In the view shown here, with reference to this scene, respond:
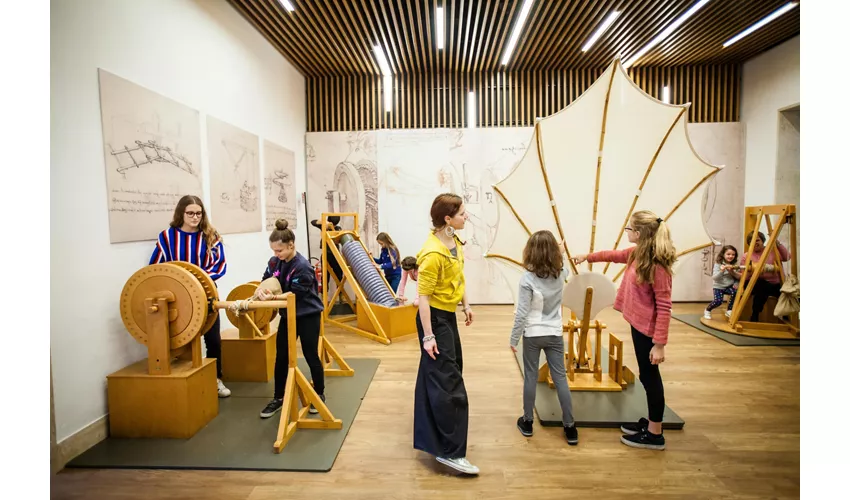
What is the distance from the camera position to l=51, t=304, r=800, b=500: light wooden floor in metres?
2.29

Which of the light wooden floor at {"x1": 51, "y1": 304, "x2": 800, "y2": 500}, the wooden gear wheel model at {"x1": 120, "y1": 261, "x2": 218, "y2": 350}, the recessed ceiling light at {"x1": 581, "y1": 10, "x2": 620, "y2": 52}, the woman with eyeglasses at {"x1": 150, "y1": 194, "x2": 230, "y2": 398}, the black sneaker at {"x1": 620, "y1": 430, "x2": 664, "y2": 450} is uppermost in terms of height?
the recessed ceiling light at {"x1": 581, "y1": 10, "x2": 620, "y2": 52}

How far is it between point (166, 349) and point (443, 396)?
1.82 meters

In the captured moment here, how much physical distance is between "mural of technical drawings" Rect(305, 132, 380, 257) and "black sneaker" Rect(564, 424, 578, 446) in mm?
5231

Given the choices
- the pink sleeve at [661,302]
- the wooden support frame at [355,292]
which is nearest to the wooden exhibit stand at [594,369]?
the pink sleeve at [661,302]

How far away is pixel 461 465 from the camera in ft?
7.90

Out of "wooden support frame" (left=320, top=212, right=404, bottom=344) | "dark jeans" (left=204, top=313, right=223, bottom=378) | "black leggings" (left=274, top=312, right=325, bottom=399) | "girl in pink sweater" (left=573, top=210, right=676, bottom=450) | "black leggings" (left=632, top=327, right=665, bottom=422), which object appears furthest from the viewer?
"wooden support frame" (left=320, top=212, right=404, bottom=344)

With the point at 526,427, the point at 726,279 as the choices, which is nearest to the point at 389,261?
the point at 526,427

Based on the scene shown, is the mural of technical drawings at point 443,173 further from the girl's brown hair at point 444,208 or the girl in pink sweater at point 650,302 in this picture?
the girl's brown hair at point 444,208

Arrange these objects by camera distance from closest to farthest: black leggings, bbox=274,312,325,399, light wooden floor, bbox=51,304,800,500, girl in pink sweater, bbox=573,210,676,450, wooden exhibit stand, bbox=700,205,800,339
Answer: light wooden floor, bbox=51,304,800,500
girl in pink sweater, bbox=573,210,676,450
black leggings, bbox=274,312,325,399
wooden exhibit stand, bbox=700,205,800,339

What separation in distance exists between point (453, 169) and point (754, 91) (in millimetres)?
4983

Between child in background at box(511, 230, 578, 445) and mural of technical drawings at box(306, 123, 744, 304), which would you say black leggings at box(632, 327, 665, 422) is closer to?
child in background at box(511, 230, 578, 445)

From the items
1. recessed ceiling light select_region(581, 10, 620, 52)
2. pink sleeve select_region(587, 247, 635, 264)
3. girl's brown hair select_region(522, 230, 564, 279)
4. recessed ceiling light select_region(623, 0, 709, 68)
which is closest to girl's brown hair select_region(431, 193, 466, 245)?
girl's brown hair select_region(522, 230, 564, 279)

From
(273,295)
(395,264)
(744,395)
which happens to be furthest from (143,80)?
(744,395)

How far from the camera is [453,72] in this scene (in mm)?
7328
